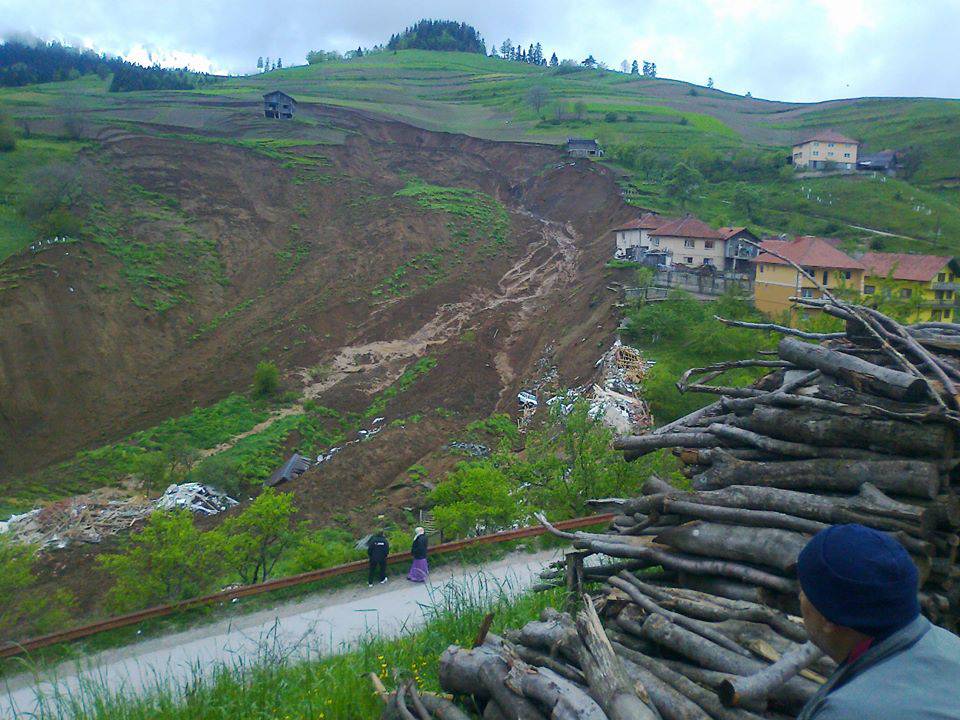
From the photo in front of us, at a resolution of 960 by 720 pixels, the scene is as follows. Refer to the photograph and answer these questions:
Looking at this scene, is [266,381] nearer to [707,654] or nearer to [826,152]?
[707,654]

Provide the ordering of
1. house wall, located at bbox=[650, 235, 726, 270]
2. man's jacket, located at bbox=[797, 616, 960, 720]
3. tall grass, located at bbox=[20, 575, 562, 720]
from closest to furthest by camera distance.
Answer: man's jacket, located at bbox=[797, 616, 960, 720], tall grass, located at bbox=[20, 575, 562, 720], house wall, located at bbox=[650, 235, 726, 270]

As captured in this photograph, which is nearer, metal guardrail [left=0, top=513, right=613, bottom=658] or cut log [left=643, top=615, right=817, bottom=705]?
cut log [left=643, top=615, right=817, bottom=705]

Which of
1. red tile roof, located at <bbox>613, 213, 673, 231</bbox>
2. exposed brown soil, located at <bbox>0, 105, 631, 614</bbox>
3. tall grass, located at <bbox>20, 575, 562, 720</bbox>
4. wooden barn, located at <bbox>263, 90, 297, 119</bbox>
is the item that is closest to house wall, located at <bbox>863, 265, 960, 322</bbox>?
exposed brown soil, located at <bbox>0, 105, 631, 614</bbox>

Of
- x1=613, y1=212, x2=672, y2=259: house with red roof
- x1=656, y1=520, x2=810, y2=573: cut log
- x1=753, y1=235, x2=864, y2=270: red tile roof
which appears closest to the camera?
x1=656, y1=520, x2=810, y2=573: cut log

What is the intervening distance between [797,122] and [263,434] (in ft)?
308

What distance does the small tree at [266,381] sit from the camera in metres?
29.0

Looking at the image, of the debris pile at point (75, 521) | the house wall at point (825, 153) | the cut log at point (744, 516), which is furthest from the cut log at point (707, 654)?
the house wall at point (825, 153)

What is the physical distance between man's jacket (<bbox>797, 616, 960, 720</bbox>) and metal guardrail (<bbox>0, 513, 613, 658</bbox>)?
868cm

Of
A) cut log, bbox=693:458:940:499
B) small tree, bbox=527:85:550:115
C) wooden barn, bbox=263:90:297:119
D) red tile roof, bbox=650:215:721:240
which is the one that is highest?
small tree, bbox=527:85:550:115

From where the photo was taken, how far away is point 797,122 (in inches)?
3799

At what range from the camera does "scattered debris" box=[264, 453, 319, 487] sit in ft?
74.7

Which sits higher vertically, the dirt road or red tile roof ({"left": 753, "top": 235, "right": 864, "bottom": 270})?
red tile roof ({"left": 753, "top": 235, "right": 864, "bottom": 270})

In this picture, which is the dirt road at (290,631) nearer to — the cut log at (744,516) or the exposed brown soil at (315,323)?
the cut log at (744,516)

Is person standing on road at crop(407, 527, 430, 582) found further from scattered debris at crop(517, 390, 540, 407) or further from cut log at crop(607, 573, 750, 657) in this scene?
scattered debris at crop(517, 390, 540, 407)
